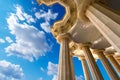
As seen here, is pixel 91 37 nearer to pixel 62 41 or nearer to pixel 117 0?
pixel 62 41

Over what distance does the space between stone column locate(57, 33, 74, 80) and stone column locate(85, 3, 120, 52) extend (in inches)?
213

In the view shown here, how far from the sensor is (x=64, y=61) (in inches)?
539

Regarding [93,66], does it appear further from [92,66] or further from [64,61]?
[64,61]

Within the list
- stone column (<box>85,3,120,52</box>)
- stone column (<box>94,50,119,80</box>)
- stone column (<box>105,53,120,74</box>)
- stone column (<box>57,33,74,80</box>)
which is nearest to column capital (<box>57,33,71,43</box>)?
stone column (<box>57,33,74,80</box>)

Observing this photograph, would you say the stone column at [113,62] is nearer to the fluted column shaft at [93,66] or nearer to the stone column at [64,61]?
the fluted column shaft at [93,66]

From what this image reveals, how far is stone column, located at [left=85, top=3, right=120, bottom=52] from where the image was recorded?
713 cm

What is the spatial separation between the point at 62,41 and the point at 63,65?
4.00 m

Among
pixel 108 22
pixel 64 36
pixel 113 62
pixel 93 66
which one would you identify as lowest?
pixel 108 22

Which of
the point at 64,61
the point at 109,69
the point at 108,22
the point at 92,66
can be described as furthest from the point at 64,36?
the point at 108,22

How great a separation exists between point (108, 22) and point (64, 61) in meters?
6.99

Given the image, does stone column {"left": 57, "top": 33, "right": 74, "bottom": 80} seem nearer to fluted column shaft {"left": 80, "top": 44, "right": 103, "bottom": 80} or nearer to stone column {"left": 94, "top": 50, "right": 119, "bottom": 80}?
fluted column shaft {"left": 80, "top": 44, "right": 103, "bottom": 80}

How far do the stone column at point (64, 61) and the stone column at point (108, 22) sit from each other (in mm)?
5414

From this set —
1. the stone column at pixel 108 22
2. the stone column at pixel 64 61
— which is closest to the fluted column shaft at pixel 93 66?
the stone column at pixel 64 61

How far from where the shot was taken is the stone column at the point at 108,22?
7131 millimetres
